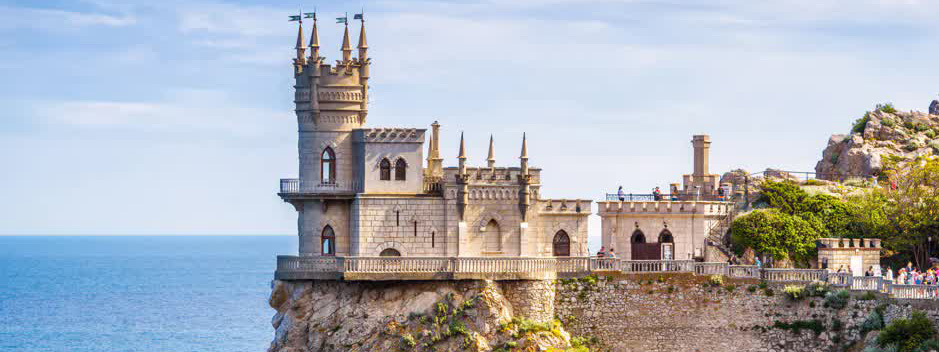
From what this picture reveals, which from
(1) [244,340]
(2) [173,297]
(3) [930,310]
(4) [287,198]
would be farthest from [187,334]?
(3) [930,310]

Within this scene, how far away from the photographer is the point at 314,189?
67.0 m

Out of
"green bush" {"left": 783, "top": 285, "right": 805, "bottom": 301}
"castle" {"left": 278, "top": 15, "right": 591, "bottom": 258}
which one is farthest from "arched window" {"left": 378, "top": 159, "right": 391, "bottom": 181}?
"green bush" {"left": 783, "top": 285, "right": 805, "bottom": 301}

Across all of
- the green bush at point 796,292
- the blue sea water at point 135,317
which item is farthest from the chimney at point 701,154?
the blue sea water at point 135,317

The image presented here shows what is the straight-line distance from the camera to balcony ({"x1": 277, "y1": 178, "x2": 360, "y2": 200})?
66.8 meters

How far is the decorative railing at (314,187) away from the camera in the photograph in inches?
2638

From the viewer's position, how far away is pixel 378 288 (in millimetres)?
65625

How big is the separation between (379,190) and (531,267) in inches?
293

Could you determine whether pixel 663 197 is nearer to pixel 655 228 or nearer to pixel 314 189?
pixel 655 228

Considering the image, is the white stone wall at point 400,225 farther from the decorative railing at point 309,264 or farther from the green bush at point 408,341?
the green bush at point 408,341

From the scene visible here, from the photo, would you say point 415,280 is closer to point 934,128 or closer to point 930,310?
point 930,310

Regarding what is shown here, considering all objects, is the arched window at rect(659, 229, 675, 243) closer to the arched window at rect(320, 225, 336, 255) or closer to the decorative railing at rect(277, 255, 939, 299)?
the decorative railing at rect(277, 255, 939, 299)

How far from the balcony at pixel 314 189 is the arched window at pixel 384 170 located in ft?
3.77

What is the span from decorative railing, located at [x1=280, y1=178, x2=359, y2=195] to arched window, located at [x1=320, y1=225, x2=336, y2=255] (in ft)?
5.49

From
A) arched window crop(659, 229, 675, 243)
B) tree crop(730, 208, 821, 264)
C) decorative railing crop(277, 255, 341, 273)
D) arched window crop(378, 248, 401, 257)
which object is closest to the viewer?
decorative railing crop(277, 255, 341, 273)
